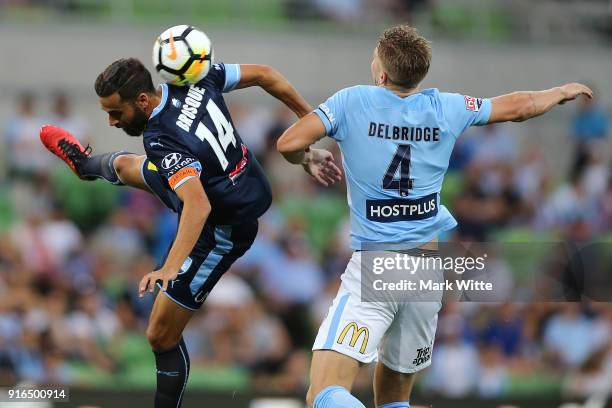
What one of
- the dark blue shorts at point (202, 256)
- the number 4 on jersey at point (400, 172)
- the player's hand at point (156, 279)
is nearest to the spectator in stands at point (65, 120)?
the dark blue shorts at point (202, 256)

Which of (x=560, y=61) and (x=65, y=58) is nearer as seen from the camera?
(x=65, y=58)

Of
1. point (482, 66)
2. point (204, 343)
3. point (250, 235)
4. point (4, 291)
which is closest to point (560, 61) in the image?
point (482, 66)

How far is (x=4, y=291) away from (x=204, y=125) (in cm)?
541

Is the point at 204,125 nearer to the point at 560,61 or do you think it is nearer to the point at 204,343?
the point at 204,343

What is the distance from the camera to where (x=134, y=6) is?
1670 centimetres

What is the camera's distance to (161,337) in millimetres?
7508

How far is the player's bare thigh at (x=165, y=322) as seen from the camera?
745 cm

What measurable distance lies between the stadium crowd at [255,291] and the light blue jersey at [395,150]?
11.7ft

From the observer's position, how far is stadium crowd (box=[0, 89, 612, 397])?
38.3 ft

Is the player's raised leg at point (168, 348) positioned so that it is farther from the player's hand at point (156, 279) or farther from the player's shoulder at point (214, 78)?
the player's shoulder at point (214, 78)

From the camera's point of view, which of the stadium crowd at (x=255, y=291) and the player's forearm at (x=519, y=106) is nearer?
the player's forearm at (x=519, y=106)

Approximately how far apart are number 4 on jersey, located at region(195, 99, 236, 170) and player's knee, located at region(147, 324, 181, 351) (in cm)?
113

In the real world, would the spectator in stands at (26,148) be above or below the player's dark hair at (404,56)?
below

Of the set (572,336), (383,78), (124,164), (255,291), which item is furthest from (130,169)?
(572,336)
